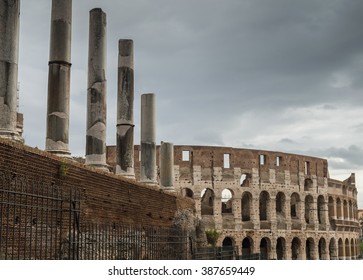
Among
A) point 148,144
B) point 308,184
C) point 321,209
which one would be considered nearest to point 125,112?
point 148,144

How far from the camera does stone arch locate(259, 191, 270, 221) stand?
33.3m

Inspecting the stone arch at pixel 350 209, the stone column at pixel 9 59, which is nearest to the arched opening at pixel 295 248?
the stone arch at pixel 350 209

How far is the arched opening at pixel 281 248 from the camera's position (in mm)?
33250

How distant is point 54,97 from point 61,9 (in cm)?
163

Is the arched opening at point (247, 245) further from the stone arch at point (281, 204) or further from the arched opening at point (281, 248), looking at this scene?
the stone arch at point (281, 204)

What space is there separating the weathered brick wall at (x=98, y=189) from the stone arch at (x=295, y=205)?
22.1 metres

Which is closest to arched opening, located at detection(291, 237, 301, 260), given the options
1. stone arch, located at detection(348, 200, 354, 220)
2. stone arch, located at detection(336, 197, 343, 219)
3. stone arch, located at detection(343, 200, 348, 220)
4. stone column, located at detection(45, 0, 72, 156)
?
stone arch, located at detection(336, 197, 343, 219)

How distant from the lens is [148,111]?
14859 millimetres

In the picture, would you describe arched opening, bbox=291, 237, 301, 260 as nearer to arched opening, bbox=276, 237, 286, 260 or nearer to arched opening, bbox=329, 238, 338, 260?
arched opening, bbox=276, 237, 286, 260

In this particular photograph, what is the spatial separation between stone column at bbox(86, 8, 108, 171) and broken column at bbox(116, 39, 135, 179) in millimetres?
1577

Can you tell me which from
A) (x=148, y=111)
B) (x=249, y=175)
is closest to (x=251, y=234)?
(x=249, y=175)

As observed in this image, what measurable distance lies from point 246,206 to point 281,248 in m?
3.47

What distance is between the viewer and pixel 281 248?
33.9 metres
